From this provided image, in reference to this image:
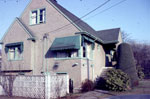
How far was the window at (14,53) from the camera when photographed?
1709 cm

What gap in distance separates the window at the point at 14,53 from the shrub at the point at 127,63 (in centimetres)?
1155

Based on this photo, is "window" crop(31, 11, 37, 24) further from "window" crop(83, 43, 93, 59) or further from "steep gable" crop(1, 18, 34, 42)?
"window" crop(83, 43, 93, 59)

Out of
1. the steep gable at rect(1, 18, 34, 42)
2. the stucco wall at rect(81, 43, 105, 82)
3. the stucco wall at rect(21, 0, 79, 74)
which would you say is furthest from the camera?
the steep gable at rect(1, 18, 34, 42)

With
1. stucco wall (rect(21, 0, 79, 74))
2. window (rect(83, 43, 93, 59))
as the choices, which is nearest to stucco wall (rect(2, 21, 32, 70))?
stucco wall (rect(21, 0, 79, 74))

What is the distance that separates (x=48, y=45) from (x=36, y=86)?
5.58 m

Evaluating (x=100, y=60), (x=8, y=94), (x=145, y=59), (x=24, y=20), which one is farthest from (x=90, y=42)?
→ (x=145, y=59)

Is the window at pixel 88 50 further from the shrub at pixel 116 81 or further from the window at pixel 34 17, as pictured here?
the window at pixel 34 17

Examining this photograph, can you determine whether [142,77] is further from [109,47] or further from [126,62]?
[126,62]

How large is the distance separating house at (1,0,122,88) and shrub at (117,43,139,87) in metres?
2.86

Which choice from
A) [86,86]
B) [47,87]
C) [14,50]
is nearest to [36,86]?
[47,87]

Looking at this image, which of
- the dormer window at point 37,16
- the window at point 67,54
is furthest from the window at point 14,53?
the window at point 67,54

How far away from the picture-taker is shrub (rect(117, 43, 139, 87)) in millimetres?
17161

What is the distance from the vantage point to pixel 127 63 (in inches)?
688

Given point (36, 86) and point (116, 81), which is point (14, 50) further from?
point (116, 81)
